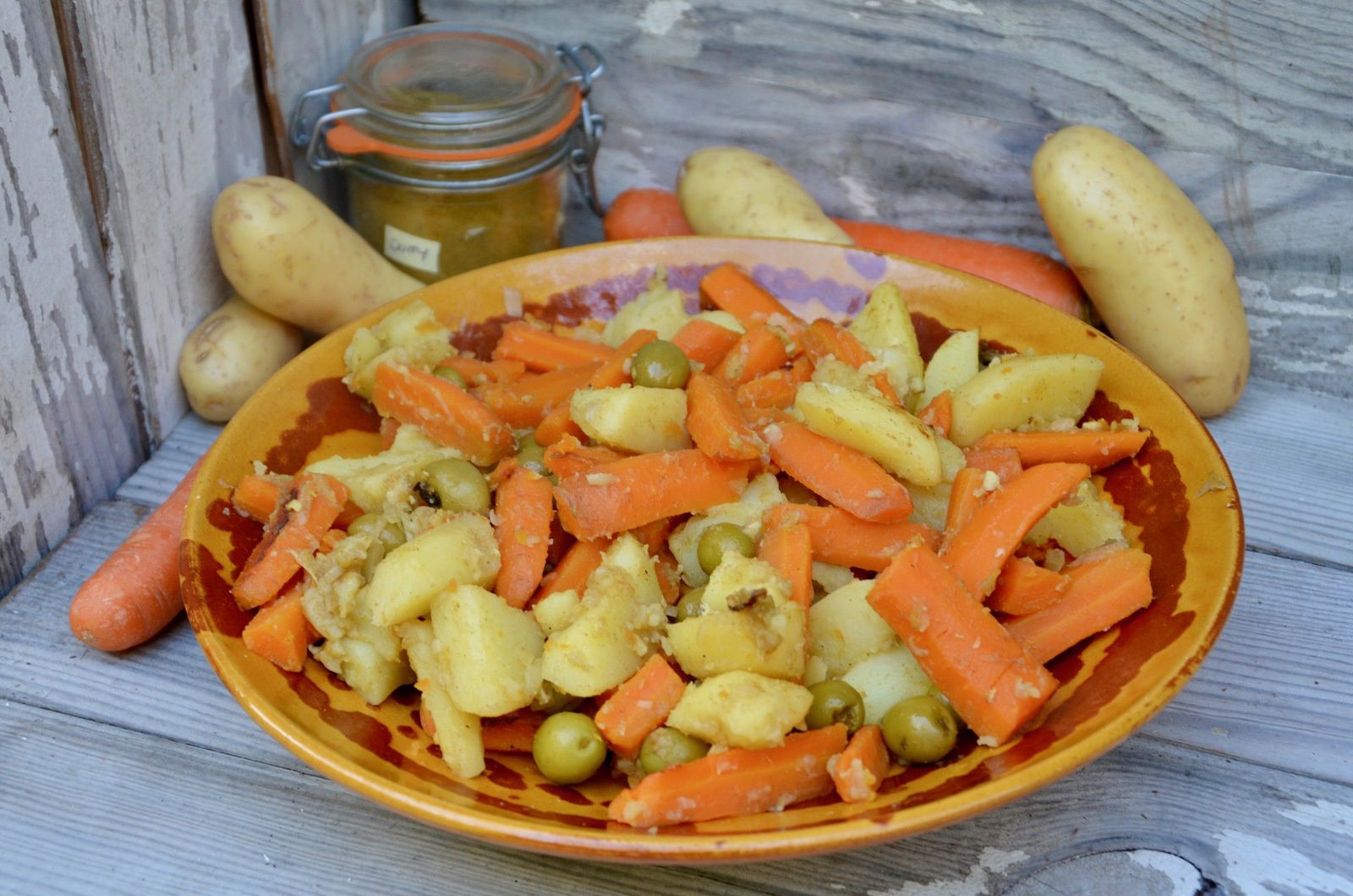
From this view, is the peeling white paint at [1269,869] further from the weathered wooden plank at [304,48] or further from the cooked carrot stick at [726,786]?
the weathered wooden plank at [304,48]

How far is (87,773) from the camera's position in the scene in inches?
62.2

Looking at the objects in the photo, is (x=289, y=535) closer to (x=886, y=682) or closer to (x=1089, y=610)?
(x=886, y=682)

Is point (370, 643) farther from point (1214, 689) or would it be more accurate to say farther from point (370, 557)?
point (1214, 689)

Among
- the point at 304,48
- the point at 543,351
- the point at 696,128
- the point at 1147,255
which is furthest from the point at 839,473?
the point at 304,48

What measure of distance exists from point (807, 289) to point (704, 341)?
0.99 ft

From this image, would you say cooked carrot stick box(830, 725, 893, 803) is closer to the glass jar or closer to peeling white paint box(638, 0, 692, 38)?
the glass jar

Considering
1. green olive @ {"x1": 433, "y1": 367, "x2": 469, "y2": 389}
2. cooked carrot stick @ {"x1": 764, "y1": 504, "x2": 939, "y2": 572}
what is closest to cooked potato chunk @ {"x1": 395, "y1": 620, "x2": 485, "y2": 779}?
cooked carrot stick @ {"x1": 764, "y1": 504, "x2": 939, "y2": 572}

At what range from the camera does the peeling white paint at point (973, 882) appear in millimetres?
1439

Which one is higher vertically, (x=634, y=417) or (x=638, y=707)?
(x=634, y=417)

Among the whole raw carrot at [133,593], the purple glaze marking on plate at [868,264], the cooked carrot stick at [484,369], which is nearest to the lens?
the whole raw carrot at [133,593]

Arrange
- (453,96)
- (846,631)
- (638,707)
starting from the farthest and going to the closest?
(453,96)
(846,631)
(638,707)

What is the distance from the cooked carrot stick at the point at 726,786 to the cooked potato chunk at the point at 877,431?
422mm

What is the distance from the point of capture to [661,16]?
2.49 m

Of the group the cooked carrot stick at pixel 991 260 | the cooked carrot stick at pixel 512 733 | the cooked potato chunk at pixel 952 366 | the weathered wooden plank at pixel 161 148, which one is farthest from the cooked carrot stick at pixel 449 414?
the cooked carrot stick at pixel 991 260
